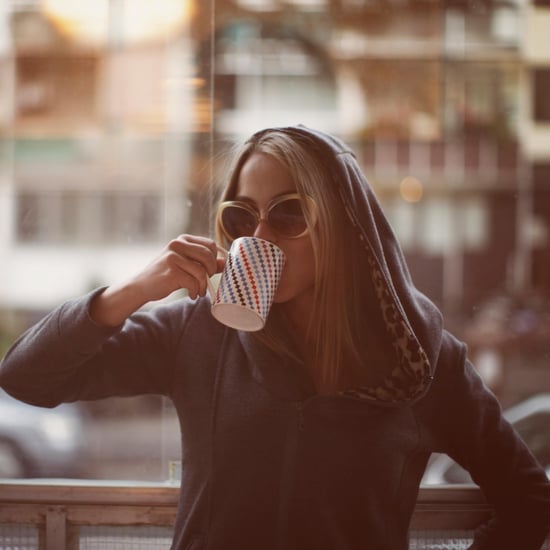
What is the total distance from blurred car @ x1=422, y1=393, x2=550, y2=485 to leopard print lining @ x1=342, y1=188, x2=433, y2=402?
0.56 meters

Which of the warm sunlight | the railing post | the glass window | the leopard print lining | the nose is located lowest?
the railing post

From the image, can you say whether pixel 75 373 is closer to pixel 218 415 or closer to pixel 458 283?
pixel 218 415

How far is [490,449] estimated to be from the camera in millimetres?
1347

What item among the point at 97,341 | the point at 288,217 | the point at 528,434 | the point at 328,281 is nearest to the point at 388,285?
the point at 328,281

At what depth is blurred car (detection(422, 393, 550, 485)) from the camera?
6.32 feet

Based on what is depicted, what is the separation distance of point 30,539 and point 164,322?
2.00ft

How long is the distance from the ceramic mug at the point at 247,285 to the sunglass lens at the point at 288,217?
0.08m

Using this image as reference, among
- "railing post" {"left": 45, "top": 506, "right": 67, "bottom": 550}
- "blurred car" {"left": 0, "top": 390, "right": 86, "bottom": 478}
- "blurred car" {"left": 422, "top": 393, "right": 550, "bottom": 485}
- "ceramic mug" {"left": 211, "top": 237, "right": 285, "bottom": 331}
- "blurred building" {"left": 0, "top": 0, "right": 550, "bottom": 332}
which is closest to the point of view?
"ceramic mug" {"left": 211, "top": 237, "right": 285, "bottom": 331}

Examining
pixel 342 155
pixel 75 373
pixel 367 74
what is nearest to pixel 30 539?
pixel 75 373

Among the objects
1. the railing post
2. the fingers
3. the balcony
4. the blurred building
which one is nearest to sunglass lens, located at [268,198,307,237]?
the fingers

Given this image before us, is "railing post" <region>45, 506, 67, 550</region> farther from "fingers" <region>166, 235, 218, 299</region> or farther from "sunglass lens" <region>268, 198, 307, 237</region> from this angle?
"sunglass lens" <region>268, 198, 307, 237</region>

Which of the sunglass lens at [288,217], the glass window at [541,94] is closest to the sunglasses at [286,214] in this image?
the sunglass lens at [288,217]

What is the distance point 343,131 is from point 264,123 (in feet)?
36.1

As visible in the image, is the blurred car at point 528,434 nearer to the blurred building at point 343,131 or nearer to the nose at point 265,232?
the nose at point 265,232
